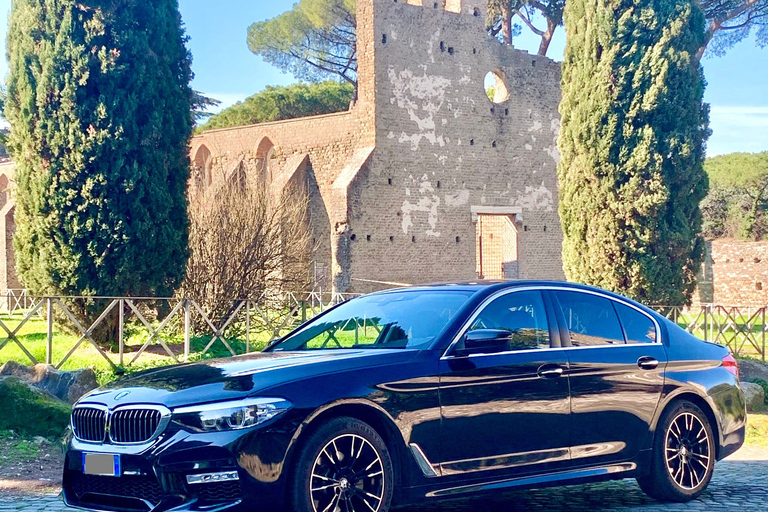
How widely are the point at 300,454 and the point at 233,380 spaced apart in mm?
579

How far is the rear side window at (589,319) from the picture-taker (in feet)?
21.9

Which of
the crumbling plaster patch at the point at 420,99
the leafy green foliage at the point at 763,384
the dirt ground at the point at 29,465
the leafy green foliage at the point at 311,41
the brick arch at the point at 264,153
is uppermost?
the leafy green foliage at the point at 311,41

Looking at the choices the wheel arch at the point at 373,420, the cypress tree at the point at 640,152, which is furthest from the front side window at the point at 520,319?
the cypress tree at the point at 640,152

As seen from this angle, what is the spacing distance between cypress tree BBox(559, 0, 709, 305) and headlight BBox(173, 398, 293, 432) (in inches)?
496

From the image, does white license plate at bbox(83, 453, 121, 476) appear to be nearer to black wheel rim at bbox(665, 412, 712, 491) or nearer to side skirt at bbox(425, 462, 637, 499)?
side skirt at bbox(425, 462, 637, 499)

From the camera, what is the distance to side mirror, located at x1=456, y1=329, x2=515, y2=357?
5895 mm

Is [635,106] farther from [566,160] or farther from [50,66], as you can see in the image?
[50,66]

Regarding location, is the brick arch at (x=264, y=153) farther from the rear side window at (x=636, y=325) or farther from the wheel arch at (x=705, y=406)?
the wheel arch at (x=705, y=406)

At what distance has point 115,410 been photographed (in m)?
5.43

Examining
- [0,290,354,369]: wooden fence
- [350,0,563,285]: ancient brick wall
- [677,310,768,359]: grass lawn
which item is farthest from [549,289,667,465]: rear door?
[350,0,563,285]: ancient brick wall

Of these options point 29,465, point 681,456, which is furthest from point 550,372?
point 29,465

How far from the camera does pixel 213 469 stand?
5004mm

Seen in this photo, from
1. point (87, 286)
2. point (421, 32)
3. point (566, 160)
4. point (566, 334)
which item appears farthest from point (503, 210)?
point (566, 334)

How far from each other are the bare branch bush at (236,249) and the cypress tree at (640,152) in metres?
5.64
